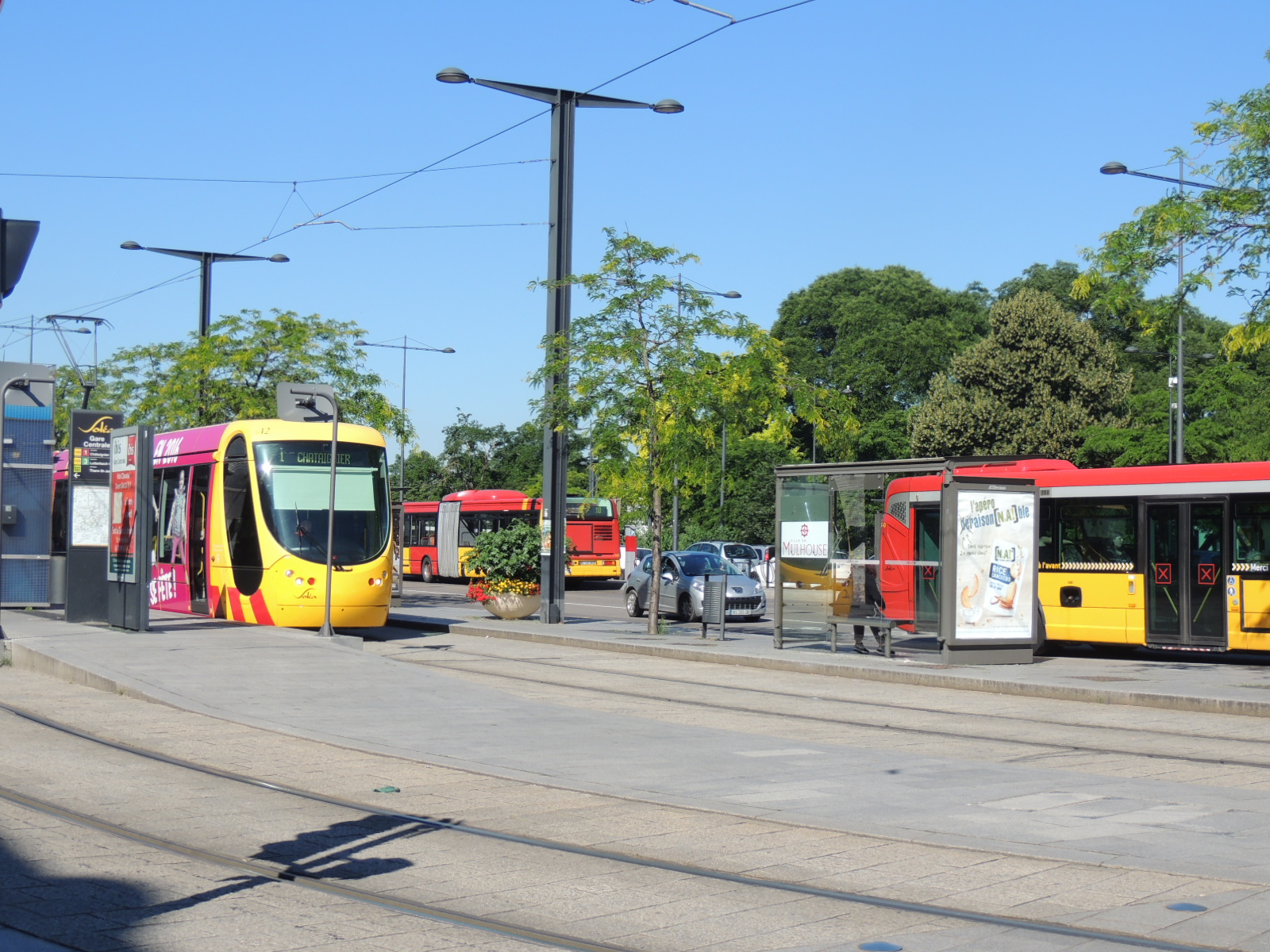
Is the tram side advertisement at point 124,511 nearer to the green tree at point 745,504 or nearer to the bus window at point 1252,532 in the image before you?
the bus window at point 1252,532

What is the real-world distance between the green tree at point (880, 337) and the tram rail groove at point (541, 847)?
6007 cm

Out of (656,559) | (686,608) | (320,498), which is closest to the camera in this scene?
(320,498)

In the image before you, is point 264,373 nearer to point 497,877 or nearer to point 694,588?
point 694,588

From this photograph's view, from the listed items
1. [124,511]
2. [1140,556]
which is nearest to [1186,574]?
[1140,556]

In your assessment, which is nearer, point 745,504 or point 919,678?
point 919,678

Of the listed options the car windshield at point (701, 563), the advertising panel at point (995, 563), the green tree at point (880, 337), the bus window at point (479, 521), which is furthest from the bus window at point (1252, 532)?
the green tree at point (880, 337)

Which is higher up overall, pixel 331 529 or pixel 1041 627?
pixel 331 529

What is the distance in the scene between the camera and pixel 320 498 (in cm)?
2195

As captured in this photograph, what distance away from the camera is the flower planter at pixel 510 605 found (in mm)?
27781

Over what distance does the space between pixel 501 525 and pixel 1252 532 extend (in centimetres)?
3159

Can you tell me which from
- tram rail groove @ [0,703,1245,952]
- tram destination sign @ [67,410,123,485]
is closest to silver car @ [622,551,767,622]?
tram destination sign @ [67,410,123,485]

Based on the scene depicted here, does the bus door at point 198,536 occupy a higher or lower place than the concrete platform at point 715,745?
higher

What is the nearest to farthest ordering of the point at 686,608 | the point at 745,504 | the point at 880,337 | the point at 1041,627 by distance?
the point at 1041,627
the point at 686,608
the point at 745,504
the point at 880,337

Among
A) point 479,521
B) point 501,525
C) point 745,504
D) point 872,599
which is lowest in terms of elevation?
point 872,599
